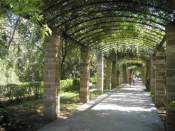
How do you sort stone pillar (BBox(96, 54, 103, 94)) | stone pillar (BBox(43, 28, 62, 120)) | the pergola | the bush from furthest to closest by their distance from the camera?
stone pillar (BBox(96, 54, 103, 94))
stone pillar (BBox(43, 28, 62, 120))
the pergola
the bush

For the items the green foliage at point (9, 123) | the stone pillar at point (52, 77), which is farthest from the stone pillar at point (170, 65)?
the green foliage at point (9, 123)

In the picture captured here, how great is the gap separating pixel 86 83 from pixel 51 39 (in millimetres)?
3893

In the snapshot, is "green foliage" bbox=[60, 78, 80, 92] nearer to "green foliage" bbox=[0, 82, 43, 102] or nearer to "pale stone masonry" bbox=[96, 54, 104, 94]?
"pale stone masonry" bbox=[96, 54, 104, 94]

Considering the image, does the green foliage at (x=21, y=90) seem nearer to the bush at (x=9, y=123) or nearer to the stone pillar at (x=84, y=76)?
the stone pillar at (x=84, y=76)

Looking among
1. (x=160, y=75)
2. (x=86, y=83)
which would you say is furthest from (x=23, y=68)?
(x=160, y=75)

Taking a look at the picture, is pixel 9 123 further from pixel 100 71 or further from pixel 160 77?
pixel 100 71

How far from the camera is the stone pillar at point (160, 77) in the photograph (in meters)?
8.62

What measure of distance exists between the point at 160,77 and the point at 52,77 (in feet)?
17.9

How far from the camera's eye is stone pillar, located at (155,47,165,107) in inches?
339

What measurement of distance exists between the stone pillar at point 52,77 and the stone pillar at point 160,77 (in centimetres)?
517

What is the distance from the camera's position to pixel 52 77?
5.78 meters

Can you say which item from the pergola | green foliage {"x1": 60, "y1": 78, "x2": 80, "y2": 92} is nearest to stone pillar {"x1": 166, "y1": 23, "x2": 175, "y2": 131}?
the pergola

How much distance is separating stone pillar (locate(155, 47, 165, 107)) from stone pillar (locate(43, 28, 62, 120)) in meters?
5.17

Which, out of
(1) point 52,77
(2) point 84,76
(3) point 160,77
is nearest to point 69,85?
(2) point 84,76
